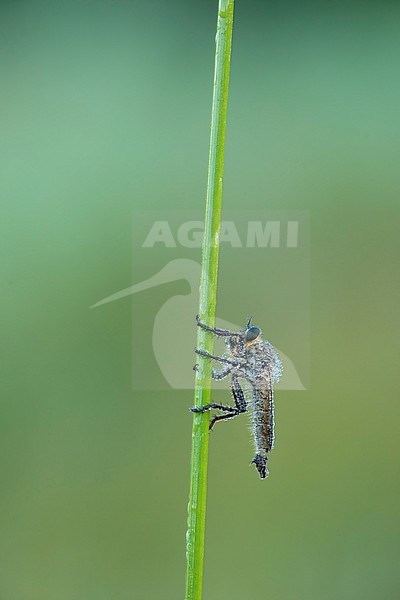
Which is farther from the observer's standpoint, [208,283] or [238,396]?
[238,396]

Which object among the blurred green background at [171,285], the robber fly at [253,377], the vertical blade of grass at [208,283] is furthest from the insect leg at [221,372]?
the blurred green background at [171,285]

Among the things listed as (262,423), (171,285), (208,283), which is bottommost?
(262,423)

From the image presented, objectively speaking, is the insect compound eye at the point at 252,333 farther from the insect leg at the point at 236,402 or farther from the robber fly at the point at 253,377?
the insect leg at the point at 236,402

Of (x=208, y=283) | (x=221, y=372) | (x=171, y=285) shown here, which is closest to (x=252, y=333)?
(x=221, y=372)

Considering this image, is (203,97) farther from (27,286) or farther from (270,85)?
(27,286)

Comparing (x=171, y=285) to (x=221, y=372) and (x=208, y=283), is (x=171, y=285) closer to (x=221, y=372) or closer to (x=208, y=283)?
(x=221, y=372)

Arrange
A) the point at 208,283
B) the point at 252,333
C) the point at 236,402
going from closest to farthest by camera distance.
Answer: the point at 208,283 → the point at 252,333 → the point at 236,402

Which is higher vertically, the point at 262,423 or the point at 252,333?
the point at 252,333
